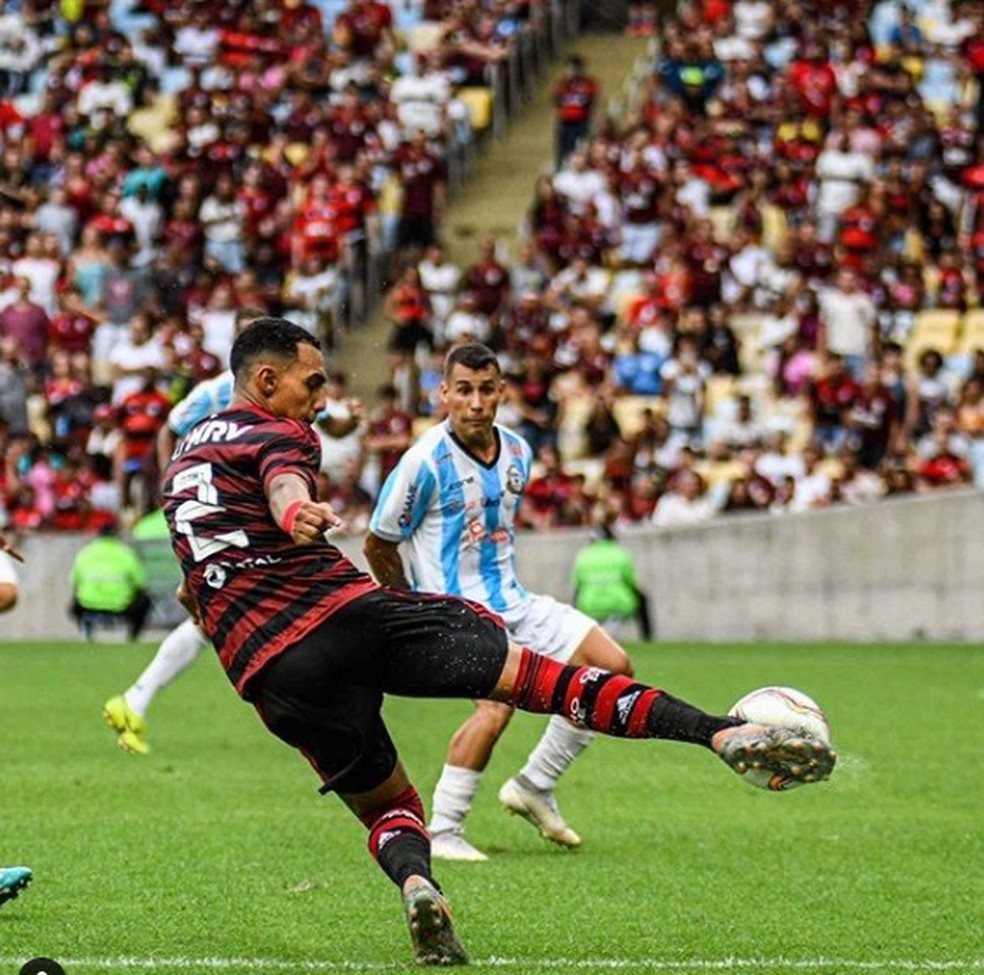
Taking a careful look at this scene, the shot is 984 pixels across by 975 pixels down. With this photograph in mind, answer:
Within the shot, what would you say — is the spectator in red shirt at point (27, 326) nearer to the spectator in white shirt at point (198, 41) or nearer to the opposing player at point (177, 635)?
the spectator in white shirt at point (198, 41)

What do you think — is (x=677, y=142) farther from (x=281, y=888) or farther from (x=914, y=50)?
(x=281, y=888)

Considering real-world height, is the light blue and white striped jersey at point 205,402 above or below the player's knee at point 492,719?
above

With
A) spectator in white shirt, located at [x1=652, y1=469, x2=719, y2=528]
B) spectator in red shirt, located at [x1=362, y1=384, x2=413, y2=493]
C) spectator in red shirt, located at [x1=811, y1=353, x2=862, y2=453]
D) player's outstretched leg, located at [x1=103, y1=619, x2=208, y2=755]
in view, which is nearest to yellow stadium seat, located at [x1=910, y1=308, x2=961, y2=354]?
spectator in red shirt, located at [x1=811, y1=353, x2=862, y2=453]

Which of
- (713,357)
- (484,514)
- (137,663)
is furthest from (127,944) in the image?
(713,357)

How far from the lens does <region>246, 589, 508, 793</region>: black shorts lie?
24.6 feet

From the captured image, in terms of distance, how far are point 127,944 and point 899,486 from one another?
18.0 meters

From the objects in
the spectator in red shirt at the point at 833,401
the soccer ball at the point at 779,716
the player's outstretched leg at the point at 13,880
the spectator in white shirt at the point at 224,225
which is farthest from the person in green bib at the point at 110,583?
the soccer ball at the point at 779,716

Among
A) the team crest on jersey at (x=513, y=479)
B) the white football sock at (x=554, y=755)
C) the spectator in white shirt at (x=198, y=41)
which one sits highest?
the spectator in white shirt at (x=198, y=41)

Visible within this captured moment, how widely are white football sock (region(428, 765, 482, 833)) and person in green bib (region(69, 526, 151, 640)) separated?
14.9 meters

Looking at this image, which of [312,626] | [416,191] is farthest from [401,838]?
[416,191]

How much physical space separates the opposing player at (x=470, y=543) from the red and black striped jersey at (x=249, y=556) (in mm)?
2633

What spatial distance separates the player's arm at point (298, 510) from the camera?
22.7 ft

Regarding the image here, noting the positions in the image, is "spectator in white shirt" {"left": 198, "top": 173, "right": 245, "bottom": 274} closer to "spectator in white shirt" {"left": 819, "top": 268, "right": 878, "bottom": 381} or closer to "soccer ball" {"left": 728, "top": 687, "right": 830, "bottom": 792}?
"spectator in white shirt" {"left": 819, "top": 268, "right": 878, "bottom": 381}

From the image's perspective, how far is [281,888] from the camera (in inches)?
375
